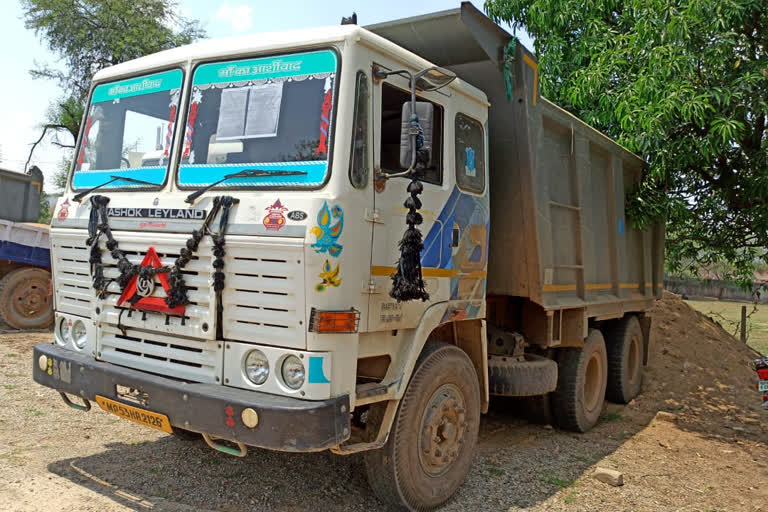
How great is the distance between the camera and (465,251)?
4.55 metres

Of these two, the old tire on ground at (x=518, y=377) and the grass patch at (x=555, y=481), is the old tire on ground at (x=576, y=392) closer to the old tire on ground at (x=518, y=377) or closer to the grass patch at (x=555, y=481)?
the old tire on ground at (x=518, y=377)

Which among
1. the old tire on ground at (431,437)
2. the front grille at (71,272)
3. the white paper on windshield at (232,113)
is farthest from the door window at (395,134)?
the front grille at (71,272)

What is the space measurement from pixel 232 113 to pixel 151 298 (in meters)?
1.17

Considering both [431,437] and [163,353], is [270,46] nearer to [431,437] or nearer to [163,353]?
[163,353]

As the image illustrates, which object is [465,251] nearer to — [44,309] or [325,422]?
[325,422]

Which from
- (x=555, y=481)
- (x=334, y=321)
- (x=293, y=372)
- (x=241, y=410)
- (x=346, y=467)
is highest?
(x=334, y=321)

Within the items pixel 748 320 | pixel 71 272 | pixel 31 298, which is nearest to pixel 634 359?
pixel 71 272

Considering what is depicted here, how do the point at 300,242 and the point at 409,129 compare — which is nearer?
the point at 300,242

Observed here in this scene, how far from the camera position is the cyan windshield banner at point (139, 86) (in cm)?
408

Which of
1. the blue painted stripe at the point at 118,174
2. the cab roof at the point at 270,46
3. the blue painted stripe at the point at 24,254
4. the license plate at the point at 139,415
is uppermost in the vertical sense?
the cab roof at the point at 270,46

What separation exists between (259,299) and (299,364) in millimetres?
412

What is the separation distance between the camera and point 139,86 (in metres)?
4.29

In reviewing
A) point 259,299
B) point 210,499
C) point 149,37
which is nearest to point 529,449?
point 210,499

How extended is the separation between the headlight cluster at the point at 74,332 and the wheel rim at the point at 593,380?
192 inches
